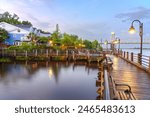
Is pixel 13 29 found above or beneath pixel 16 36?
above

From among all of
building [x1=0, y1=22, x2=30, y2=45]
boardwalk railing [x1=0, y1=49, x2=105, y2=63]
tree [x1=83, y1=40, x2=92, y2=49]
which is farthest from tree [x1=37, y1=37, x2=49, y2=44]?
tree [x1=83, y1=40, x2=92, y2=49]

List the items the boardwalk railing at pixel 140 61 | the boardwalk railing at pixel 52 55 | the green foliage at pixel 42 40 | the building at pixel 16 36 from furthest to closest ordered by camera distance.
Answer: the green foliage at pixel 42 40 → the building at pixel 16 36 → the boardwalk railing at pixel 52 55 → the boardwalk railing at pixel 140 61

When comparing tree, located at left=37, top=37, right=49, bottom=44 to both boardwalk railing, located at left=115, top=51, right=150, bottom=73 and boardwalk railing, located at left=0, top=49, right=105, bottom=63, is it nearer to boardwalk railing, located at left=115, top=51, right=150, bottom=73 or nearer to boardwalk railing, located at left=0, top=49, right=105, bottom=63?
boardwalk railing, located at left=0, top=49, right=105, bottom=63

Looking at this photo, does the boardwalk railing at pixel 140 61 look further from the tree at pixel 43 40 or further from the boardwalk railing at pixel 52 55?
the tree at pixel 43 40

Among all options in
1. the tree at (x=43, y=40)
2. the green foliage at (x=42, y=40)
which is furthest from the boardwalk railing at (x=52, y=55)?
the tree at (x=43, y=40)

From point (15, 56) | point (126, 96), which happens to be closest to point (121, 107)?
point (126, 96)

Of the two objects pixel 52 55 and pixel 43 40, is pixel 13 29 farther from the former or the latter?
pixel 52 55

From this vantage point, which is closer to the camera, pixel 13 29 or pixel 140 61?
pixel 140 61

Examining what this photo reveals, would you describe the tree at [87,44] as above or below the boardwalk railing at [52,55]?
above

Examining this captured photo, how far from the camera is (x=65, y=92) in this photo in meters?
17.9

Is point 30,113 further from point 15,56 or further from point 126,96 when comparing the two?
point 15,56

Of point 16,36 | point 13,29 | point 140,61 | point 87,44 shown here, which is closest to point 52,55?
point 16,36

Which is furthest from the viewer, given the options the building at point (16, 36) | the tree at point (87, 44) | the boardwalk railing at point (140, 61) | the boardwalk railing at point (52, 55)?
the tree at point (87, 44)

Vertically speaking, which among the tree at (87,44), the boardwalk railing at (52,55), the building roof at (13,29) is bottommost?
the boardwalk railing at (52,55)
